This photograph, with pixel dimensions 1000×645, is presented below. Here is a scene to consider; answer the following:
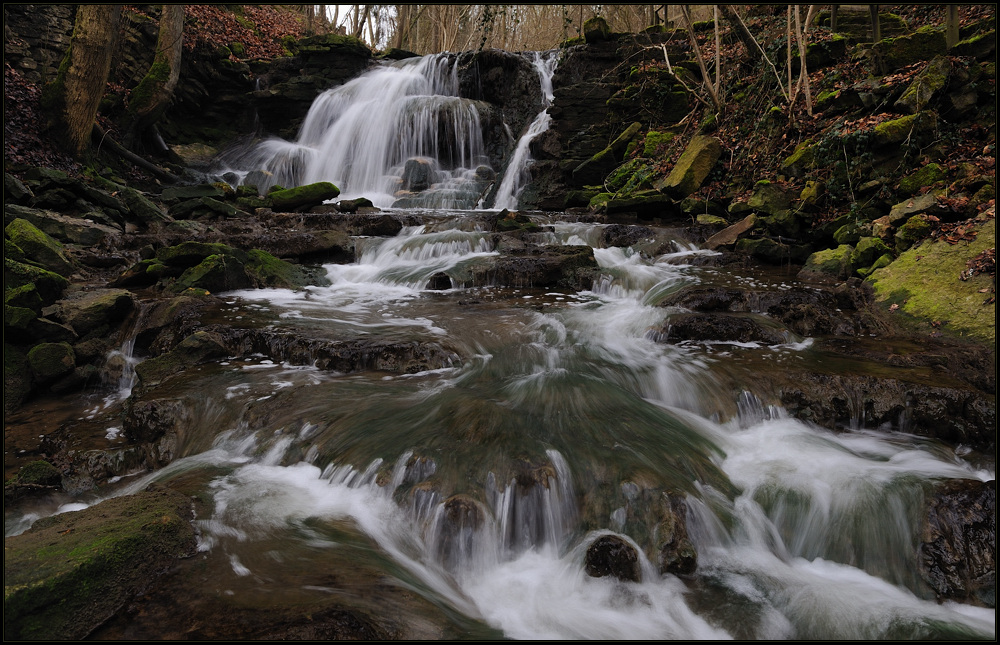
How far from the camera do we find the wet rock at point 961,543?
2799 millimetres

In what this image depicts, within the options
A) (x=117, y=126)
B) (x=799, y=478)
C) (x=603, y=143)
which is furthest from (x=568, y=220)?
(x=117, y=126)

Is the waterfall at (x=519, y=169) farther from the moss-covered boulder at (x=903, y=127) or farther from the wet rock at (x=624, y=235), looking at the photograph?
the moss-covered boulder at (x=903, y=127)

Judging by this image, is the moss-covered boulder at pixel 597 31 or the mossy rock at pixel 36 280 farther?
the moss-covered boulder at pixel 597 31

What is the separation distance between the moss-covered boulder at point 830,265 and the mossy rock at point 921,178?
118cm

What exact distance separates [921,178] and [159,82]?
18277 mm

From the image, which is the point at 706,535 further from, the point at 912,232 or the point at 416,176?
the point at 416,176

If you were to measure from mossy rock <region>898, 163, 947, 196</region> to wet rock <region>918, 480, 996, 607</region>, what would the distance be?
6.27 meters

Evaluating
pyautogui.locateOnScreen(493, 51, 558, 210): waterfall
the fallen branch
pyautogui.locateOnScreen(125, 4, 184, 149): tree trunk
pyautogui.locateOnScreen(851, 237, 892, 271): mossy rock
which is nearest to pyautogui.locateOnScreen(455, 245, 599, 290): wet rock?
pyautogui.locateOnScreen(851, 237, 892, 271): mossy rock

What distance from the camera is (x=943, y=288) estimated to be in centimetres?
570

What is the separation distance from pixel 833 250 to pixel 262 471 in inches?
338

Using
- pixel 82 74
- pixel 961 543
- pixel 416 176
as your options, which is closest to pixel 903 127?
pixel 961 543

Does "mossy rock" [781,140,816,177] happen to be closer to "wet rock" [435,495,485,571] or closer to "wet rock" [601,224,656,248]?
"wet rock" [601,224,656,248]

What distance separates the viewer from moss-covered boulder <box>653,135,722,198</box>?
11633 millimetres

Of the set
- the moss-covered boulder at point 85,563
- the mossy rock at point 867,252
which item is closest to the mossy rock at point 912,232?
the mossy rock at point 867,252
